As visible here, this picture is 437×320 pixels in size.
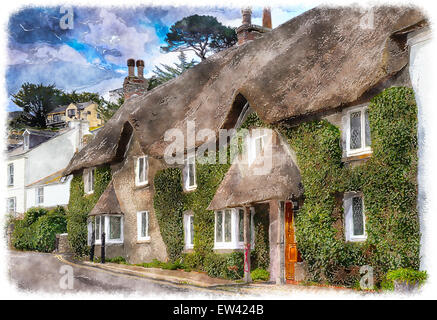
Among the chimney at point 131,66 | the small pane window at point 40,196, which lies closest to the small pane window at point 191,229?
the chimney at point 131,66

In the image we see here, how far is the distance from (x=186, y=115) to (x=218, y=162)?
336cm

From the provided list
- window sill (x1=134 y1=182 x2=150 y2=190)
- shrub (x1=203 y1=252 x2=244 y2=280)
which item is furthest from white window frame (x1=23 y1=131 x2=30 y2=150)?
shrub (x1=203 y1=252 x2=244 y2=280)

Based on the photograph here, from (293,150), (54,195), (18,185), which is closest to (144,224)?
(293,150)

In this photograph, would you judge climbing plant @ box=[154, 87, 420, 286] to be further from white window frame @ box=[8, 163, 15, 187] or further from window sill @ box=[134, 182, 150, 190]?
white window frame @ box=[8, 163, 15, 187]

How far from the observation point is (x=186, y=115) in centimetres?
2127

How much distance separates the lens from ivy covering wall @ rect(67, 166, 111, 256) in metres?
26.6

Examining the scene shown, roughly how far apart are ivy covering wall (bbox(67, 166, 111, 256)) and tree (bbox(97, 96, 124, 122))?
328 inches

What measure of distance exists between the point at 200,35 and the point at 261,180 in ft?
44.0

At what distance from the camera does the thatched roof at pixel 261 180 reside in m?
15.1

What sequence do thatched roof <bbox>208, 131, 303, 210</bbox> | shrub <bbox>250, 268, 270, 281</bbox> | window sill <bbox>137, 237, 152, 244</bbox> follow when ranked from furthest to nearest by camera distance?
window sill <bbox>137, 237, 152, 244</bbox> < shrub <bbox>250, 268, 270, 281</bbox> < thatched roof <bbox>208, 131, 303, 210</bbox>

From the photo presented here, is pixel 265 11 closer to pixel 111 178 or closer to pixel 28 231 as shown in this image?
pixel 111 178

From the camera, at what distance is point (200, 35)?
26969 millimetres

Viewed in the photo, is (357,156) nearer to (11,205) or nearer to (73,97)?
(73,97)
